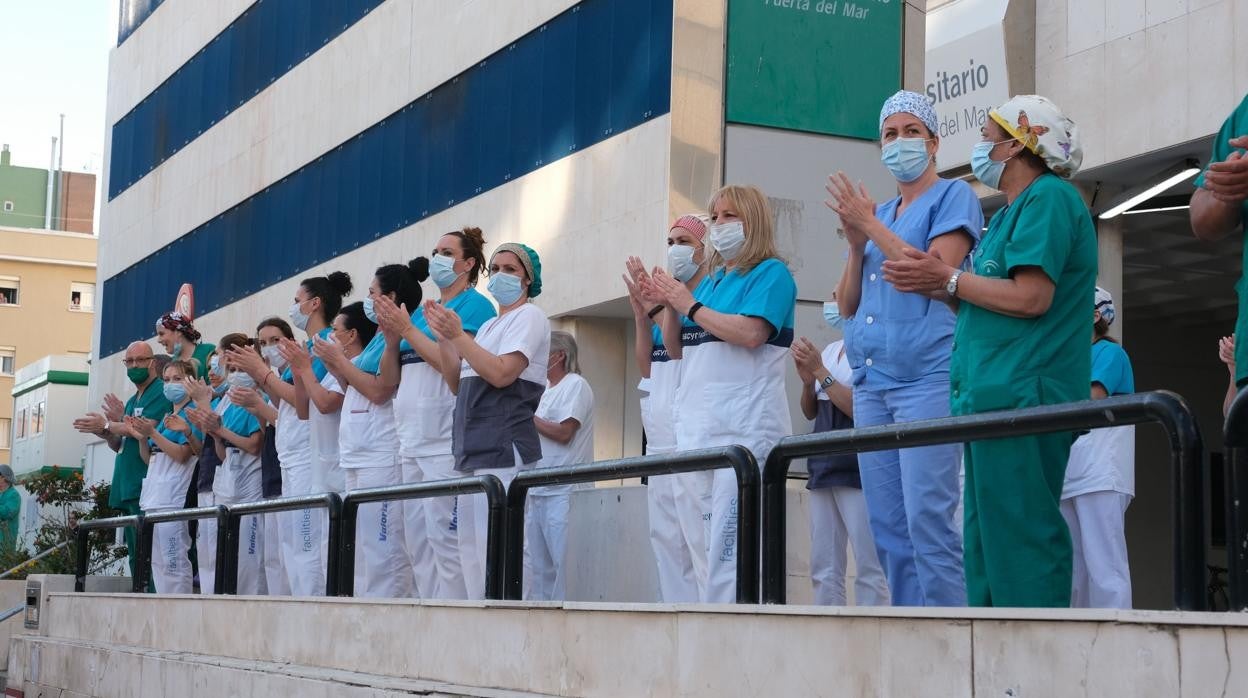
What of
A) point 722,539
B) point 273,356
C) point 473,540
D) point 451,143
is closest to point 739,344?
point 722,539

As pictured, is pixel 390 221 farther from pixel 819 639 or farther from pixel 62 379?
pixel 62 379

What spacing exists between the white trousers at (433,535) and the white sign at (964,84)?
7.04 metres

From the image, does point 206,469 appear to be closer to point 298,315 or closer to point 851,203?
point 298,315

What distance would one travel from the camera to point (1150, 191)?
13.7m

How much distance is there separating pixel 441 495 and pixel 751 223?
5.95ft

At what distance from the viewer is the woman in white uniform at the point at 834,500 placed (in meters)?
5.70

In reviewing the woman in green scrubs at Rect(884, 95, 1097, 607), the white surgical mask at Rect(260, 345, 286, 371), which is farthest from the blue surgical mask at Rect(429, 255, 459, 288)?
the woman in green scrubs at Rect(884, 95, 1097, 607)

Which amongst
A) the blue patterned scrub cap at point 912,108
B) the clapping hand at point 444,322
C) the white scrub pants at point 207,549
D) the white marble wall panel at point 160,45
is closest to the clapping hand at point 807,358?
the clapping hand at point 444,322

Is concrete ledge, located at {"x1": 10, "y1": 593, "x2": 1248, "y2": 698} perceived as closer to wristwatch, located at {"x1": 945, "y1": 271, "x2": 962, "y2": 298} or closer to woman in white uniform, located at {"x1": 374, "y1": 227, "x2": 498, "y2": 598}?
woman in white uniform, located at {"x1": 374, "y1": 227, "x2": 498, "y2": 598}

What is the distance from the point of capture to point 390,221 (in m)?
20.2

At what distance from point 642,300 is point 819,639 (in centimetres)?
247

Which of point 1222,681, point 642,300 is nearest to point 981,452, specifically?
point 1222,681

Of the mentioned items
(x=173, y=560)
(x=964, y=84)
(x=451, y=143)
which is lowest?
(x=173, y=560)

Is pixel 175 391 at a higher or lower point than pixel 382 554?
higher
